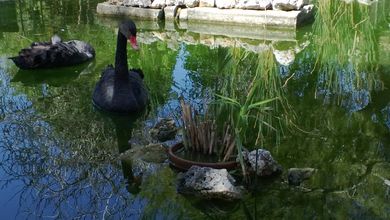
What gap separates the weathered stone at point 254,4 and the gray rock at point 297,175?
6.86 metres

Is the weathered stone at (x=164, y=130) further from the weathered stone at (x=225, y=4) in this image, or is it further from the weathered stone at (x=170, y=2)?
the weathered stone at (x=170, y=2)

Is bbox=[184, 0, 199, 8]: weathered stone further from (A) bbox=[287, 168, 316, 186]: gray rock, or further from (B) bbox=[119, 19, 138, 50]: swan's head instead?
(A) bbox=[287, 168, 316, 186]: gray rock

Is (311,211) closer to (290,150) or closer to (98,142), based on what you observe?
(290,150)

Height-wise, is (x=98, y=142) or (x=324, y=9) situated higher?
(x=324, y=9)

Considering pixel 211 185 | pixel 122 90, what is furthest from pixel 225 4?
pixel 211 185

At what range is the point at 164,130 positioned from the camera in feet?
18.5

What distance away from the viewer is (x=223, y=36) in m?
10.4

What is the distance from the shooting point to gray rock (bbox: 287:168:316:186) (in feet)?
15.1

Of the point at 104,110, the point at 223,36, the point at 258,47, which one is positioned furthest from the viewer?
the point at 223,36

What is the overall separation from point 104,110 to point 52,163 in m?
1.59

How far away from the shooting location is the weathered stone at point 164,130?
561 cm

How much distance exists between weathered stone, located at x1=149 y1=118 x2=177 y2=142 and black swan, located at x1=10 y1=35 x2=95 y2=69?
3.24m

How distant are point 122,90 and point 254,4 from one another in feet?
17.6

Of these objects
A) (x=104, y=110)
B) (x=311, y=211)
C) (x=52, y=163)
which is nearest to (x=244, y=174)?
(x=311, y=211)
